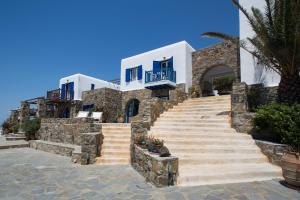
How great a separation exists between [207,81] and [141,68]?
622 cm

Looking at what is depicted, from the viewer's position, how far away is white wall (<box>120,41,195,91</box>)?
17.6 meters

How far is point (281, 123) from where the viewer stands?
7113 millimetres

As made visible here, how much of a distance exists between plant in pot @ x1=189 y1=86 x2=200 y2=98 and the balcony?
153 centimetres

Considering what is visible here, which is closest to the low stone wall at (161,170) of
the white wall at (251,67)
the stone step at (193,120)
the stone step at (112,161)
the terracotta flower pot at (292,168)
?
the stone step at (112,161)

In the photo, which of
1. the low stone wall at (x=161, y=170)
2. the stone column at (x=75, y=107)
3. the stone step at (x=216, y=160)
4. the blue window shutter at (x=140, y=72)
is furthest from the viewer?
the stone column at (x=75, y=107)

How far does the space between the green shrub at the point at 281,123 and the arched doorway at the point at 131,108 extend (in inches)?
540

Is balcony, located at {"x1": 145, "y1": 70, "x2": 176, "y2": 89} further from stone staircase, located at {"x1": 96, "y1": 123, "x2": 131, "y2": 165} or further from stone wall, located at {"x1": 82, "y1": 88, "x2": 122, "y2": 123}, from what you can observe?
stone staircase, located at {"x1": 96, "y1": 123, "x2": 131, "y2": 165}

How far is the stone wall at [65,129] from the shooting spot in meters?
11.9

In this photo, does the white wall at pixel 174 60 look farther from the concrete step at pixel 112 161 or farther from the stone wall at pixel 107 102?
the concrete step at pixel 112 161

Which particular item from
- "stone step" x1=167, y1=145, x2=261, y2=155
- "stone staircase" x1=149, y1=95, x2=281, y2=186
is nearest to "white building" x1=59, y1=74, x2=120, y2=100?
"stone staircase" x1=149, y1=95, x2=281, y2=186

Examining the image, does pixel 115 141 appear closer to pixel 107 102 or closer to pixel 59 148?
pixel 59 148

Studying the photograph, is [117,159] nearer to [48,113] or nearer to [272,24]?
[272,24]

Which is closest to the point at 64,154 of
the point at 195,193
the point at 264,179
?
the point at 195,193

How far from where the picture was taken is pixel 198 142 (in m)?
7.73
